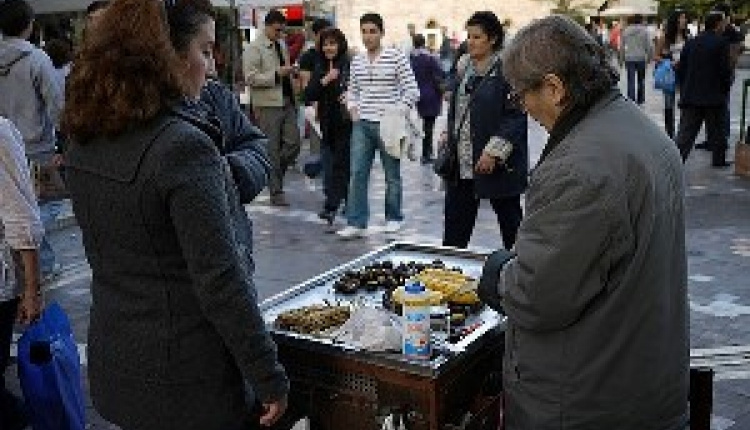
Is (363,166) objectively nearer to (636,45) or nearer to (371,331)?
(371,331)

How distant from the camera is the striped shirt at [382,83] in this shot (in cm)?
757

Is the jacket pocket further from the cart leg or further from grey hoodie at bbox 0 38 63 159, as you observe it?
grey hoodie at bbox 0 38 63 159

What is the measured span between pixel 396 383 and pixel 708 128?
930 cm

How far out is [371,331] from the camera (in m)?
2.78

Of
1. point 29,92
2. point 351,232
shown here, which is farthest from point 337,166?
point 29,92

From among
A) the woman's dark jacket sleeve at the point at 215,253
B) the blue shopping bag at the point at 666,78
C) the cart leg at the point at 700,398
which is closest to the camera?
the woman's dark jacket sleeve at the point at 215,253

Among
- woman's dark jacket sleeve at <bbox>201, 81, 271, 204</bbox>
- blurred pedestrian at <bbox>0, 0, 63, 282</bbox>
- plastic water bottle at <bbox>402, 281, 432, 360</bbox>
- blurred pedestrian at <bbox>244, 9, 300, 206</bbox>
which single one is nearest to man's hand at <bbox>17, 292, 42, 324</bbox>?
woman's dark jacket sleeve at <bbox>201, 81, 271, 204</bbox>

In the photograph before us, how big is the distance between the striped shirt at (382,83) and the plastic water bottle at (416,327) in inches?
197

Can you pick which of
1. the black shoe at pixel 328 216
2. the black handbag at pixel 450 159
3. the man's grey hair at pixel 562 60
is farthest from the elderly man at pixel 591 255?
the black shoe at pixel 328 216

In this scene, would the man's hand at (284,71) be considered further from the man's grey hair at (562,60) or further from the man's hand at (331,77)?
the man's grey hair at (562,60)

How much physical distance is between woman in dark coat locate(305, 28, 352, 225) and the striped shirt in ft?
2.30

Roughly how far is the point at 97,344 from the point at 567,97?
4.66 ft

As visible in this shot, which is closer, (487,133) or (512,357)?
(512,357)

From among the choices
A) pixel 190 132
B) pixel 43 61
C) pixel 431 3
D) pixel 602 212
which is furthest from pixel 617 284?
pixel 431 3
